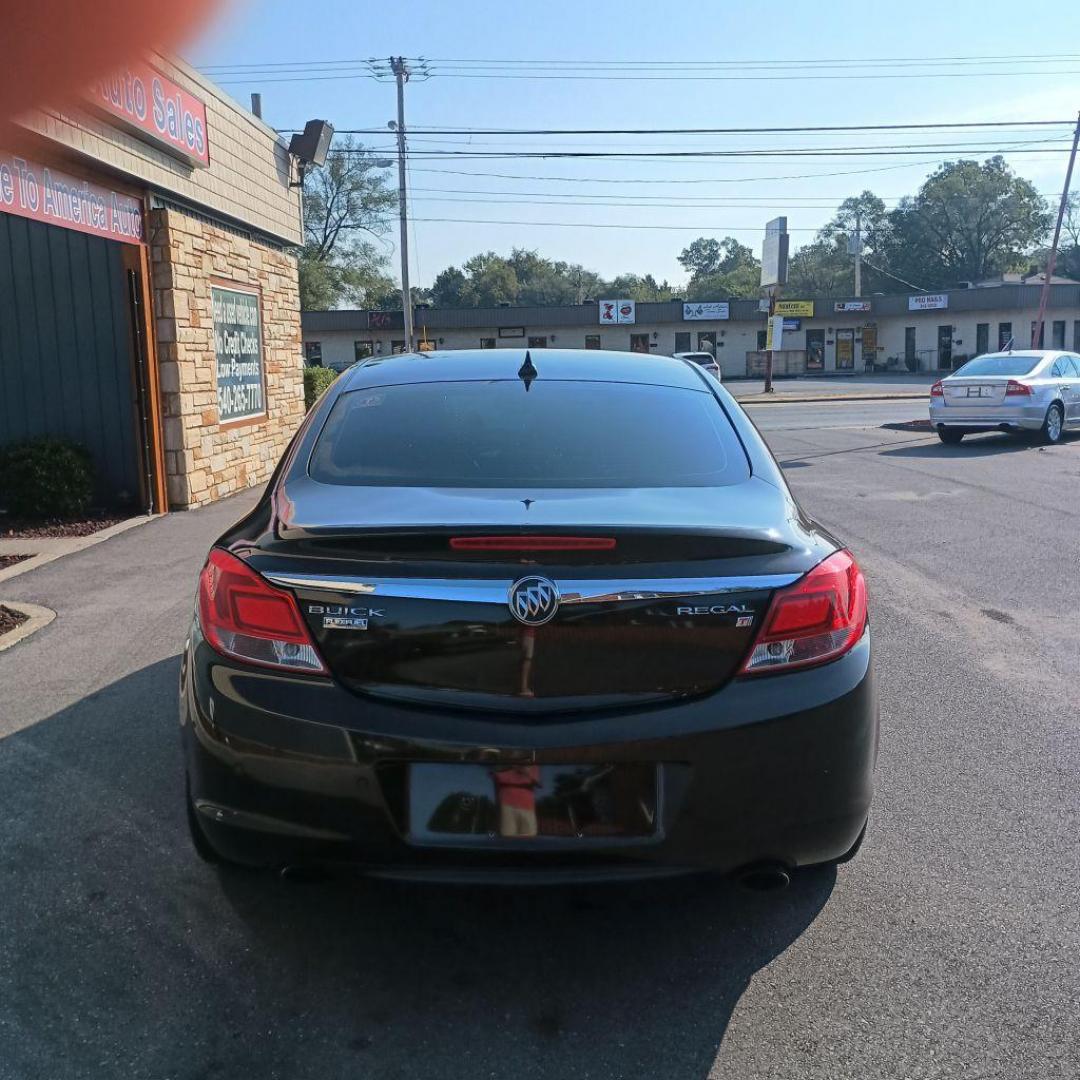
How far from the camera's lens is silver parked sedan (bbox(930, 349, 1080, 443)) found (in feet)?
56.5

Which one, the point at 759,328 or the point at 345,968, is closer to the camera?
the point at 345,968

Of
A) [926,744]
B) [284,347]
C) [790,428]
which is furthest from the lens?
[790,428]

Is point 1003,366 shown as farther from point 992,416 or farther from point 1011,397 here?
point 992,416

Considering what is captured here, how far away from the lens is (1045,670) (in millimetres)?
5656

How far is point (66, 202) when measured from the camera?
30.4 feet

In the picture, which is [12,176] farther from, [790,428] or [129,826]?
[790,428]

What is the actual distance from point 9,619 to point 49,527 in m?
3.81

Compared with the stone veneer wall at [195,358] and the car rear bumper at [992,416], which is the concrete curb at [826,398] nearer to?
the car rear bumper at [992,416]

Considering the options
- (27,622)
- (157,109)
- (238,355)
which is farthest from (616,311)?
(27,622)

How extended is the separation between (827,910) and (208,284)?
10852 millimetres

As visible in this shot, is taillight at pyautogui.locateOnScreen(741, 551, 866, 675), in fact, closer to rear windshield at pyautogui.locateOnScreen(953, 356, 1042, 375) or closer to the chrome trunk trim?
the chrome trunk trim

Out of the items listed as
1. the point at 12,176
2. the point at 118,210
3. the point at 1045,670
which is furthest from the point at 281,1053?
the point at 118,210

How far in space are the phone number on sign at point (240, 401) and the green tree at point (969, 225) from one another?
9731 centimetres

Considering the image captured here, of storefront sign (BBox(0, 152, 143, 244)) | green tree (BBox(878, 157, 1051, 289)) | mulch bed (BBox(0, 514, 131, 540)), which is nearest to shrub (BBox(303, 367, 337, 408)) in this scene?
storefront sign (BBox(0, 152, 143, 244))
